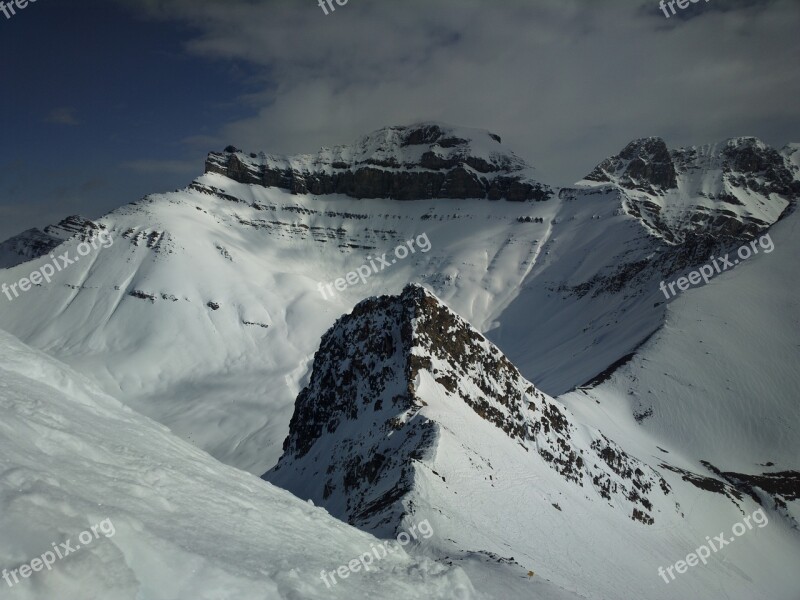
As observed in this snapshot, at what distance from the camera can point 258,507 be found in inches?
389

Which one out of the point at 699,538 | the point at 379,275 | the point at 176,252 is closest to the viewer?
the point at 699,538

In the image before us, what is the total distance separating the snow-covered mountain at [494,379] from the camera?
26.7 m

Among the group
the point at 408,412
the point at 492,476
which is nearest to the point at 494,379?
the point at 408,412

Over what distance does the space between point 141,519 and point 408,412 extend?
964 inches

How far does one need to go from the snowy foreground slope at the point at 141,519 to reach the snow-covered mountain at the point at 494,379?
3.50 feet

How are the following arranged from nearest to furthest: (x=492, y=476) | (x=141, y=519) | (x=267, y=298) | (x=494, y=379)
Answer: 1. (x=141, y=519)
2. (x=492, y=476)
3. (x=494, y=379)
4. (x=267, y=298)

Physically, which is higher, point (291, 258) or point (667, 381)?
point (291, 258)

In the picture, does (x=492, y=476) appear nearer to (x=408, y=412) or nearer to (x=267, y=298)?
(x=408, y=412)

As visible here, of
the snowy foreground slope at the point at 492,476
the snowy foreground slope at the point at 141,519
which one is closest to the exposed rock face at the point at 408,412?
the snowy foreground slope at the point at 492,476

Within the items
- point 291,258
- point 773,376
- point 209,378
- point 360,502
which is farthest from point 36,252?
point 773,376

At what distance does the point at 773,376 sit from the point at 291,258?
14755 cm

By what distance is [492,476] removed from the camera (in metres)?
27.9

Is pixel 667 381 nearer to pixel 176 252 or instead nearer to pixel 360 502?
pixel 360 502

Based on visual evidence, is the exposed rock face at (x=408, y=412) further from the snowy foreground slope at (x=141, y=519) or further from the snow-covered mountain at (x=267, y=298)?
the snow-covered mountain at (x=267, y=298)
